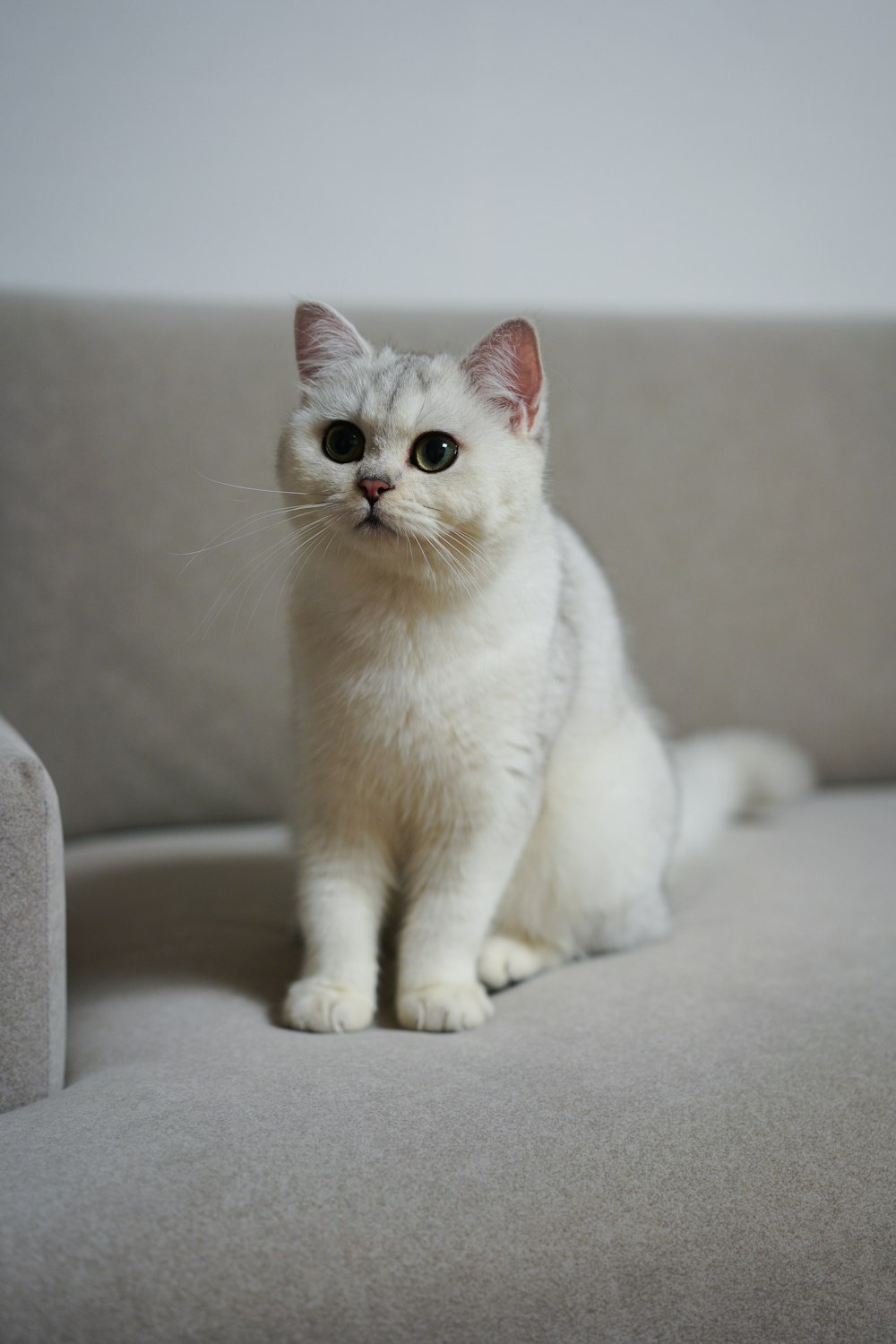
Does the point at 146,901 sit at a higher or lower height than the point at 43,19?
lower

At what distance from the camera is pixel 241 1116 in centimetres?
Answer: 103

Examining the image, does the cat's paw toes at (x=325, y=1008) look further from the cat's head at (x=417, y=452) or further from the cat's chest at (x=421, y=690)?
the cat's head at (x=417, y=452)

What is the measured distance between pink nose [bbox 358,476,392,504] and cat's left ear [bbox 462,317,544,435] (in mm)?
204

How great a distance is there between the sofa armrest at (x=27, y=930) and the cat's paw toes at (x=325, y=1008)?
0.27 m

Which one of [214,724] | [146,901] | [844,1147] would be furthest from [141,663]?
[844,1147]

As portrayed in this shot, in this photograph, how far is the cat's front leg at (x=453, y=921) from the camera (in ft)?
4.33

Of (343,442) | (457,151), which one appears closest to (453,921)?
(343,442)

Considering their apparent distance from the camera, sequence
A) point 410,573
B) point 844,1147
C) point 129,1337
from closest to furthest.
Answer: point 129,1337
point 844,1147
point 410,573

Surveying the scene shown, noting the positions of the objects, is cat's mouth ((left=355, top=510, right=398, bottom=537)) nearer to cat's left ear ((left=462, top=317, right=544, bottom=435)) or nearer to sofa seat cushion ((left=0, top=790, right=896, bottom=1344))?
cat's left ear ((left=462, top=317, right=544, bottom=435))

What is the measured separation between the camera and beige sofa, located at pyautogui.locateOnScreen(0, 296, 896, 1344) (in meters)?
0.89

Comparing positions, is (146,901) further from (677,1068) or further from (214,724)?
(677,1068)

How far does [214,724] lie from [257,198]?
1.13m

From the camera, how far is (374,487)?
1.20 meters

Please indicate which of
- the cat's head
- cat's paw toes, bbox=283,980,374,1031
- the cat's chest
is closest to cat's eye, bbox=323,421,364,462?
the cat's head
